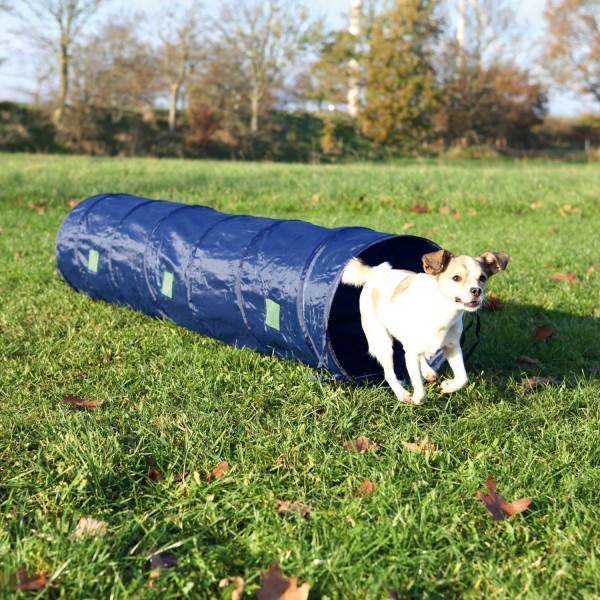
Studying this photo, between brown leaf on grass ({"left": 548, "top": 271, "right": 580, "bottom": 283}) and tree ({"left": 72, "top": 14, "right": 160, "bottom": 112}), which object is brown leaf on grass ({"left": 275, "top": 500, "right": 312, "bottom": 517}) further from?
tree ({"left": 72, "top": 14, "right": 160, "bottom": 112})

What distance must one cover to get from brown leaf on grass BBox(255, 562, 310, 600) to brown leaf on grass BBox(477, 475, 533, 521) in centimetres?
99

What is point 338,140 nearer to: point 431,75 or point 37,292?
point 431,75

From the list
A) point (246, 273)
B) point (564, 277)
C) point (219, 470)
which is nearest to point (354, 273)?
point (246, 273)

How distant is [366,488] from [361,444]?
42 centimetres

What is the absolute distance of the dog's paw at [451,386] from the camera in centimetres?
395

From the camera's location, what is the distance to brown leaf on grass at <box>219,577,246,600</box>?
235 cm

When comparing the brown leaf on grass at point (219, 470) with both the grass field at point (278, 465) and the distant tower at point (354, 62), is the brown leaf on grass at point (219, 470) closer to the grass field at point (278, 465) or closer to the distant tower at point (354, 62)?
the grass field at point (278, 465)

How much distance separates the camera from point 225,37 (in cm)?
4662

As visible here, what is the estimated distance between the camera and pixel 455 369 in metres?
4.00

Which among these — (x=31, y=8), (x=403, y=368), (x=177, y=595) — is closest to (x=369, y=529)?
(x=177, y=595)

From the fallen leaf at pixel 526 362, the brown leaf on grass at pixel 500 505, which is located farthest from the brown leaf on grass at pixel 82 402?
the fallen leaf at pixel 526 362

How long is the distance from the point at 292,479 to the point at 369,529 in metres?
0.58

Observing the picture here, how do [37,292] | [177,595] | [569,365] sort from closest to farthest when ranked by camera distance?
[177,595], [569,365], [37,292]

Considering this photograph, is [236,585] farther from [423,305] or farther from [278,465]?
[423,305]
